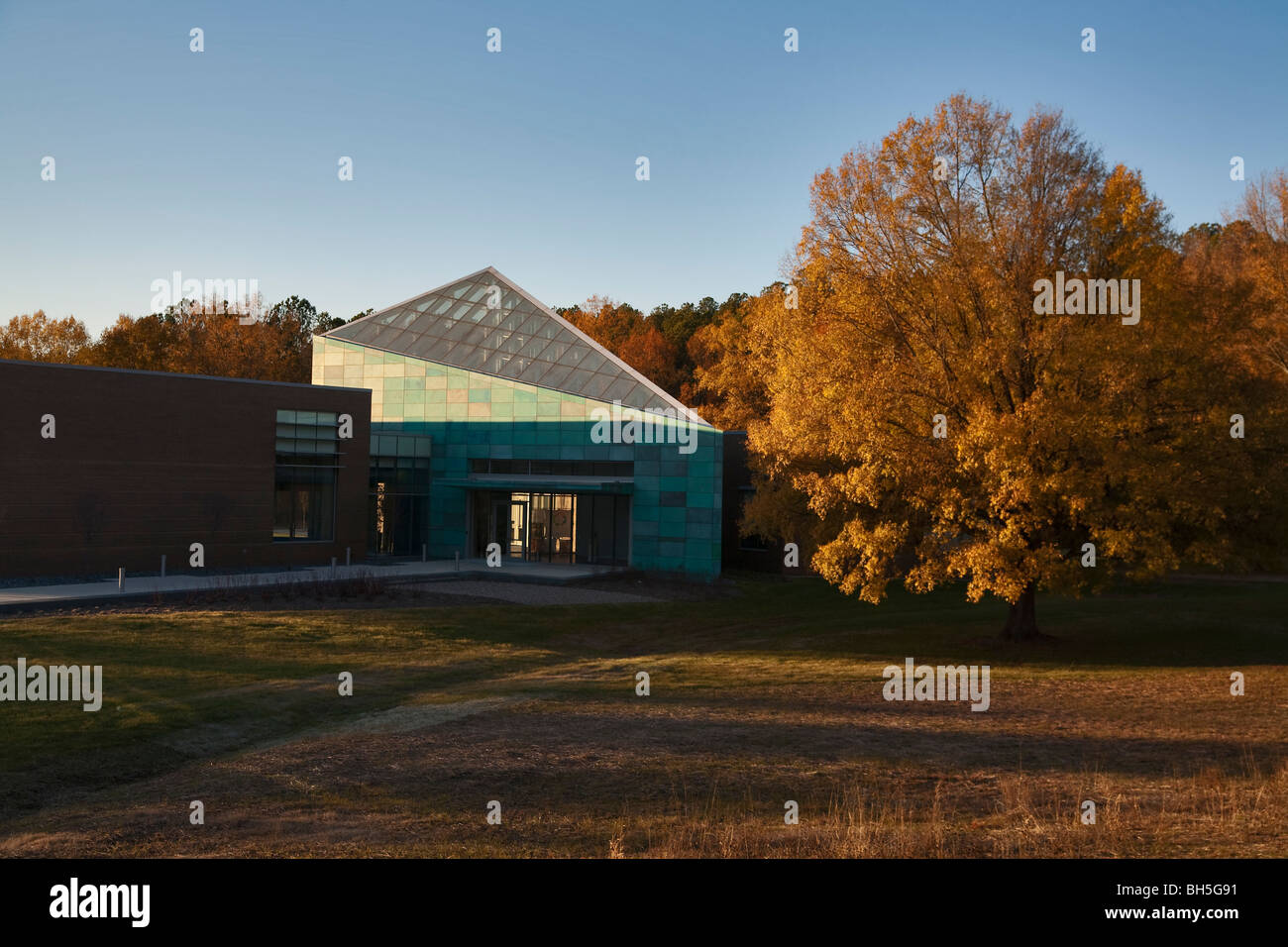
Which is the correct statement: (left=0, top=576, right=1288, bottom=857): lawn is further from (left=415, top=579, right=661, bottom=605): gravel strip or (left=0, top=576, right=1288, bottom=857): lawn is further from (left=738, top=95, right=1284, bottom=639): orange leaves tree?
(left=415, top=579, right=661, bottom=605): gravel strip

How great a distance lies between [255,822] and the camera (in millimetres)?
8609

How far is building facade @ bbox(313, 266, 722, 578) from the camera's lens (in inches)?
1357

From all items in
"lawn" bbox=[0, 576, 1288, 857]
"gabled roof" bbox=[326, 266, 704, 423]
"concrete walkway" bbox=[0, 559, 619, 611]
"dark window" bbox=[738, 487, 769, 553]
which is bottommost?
"lawn" bbox=[0, 576, 1288, 857]

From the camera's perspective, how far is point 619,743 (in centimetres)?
1203

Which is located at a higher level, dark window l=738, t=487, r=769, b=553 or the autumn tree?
the autumn tree

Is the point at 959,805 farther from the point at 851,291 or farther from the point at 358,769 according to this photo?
the point at 851,291

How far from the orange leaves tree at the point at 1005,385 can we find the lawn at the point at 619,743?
2495mm

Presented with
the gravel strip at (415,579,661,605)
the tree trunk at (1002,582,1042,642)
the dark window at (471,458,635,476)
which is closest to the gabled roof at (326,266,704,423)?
the dark window at (471,458,635,476)

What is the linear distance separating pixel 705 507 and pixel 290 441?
13681 millimetres

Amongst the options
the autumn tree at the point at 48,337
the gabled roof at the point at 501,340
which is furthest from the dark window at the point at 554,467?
the autumn tree at the point at 48,337

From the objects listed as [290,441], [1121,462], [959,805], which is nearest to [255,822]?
[959,805]

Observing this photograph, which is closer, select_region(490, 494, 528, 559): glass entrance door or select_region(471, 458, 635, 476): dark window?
select_region(471, 458, 635, 476): dark window

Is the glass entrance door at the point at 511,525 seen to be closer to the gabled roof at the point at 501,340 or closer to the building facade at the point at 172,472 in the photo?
the gabled roof at the point at 501,340

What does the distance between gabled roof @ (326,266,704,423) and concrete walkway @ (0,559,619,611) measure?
645 centimetres
